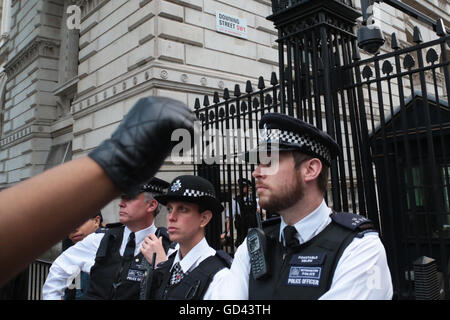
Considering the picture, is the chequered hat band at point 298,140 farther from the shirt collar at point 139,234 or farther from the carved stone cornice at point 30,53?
the carved stone cornice at point 30,53

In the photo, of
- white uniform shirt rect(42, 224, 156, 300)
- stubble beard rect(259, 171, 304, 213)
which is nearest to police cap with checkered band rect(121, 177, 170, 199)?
white uniform shirt rect(42, 224, 156, 300)

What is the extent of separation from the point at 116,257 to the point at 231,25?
7139 millimetres

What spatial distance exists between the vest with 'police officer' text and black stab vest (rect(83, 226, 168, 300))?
1.43 m

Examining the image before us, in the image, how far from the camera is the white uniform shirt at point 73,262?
10.9 ft

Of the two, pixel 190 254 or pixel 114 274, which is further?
pixel 114 274

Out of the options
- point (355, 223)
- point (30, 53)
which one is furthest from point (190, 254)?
point (30, 53)

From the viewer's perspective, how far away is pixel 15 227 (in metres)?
0.71

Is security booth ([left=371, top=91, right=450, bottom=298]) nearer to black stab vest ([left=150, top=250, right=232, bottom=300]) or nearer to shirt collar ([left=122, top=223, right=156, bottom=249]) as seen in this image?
black stab vest ([left=150, top=250, right=232, bottom=300])

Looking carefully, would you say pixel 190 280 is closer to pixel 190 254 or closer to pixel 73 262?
pixel 190 254

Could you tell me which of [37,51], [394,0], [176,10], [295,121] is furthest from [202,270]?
[37,51]

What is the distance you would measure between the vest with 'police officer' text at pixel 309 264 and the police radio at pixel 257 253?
0.04 meters

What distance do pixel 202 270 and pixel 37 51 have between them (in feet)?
45.3

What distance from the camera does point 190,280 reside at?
2.27 m

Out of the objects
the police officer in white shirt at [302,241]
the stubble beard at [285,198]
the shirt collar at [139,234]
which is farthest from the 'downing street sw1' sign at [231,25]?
the stubble beard at [285,198]
